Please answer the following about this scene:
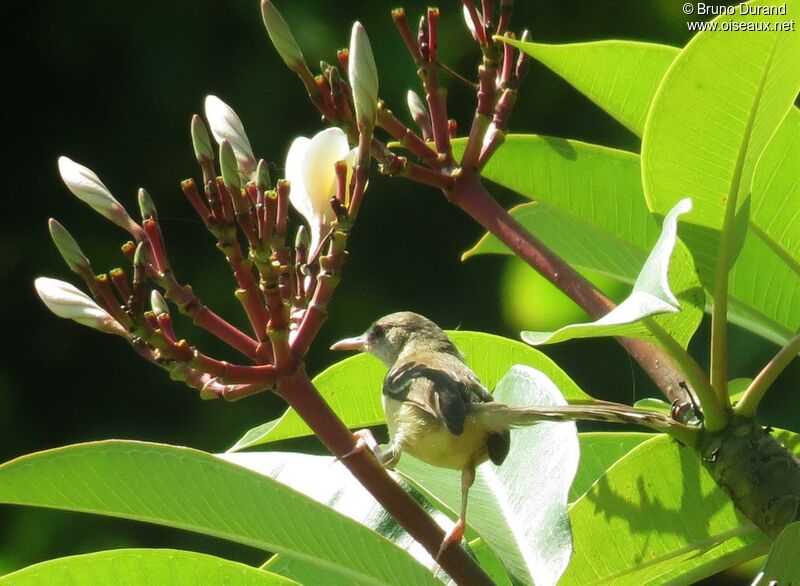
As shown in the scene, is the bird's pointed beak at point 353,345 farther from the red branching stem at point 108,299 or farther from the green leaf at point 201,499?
the red branching stem at point 108,299

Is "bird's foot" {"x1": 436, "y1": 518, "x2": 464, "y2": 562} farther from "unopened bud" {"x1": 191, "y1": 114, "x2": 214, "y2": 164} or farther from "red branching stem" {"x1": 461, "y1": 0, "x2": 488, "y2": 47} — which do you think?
"red branching stem" {"x1": 461, "y1": 0, "x2": 488, "y2": 47}

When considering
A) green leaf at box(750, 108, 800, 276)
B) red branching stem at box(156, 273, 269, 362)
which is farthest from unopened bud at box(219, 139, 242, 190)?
green leaf at box(750, 108, 800, 276)

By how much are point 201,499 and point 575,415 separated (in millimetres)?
511

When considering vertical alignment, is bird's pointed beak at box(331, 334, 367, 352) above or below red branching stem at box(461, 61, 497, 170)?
below

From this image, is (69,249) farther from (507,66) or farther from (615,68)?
(615,68)

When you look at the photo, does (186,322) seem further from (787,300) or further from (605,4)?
(787,300)

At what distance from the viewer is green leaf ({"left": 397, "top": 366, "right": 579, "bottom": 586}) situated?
134 cm

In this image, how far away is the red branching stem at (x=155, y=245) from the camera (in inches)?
47.9

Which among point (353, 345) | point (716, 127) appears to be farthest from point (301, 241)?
point (353, 345)

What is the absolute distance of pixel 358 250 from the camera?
4715mm

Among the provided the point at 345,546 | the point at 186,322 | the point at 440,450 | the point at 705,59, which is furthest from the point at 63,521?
the point at 705,59

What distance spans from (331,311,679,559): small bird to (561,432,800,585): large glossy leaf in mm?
98

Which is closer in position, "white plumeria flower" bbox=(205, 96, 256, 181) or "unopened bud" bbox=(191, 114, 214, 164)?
"unopened bud" bbox=(191, 114, 214, 164)

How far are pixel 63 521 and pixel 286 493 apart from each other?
3.28m
